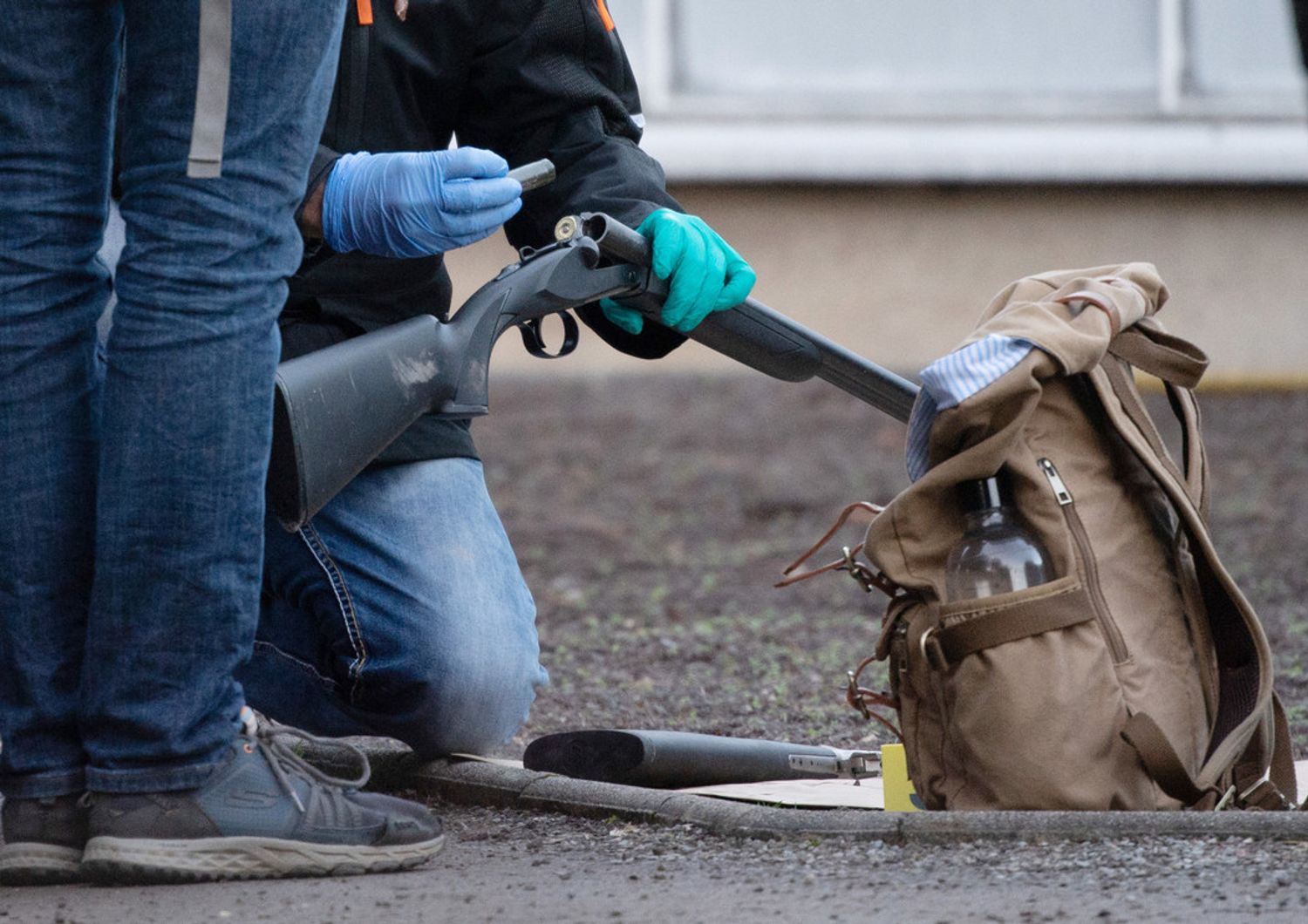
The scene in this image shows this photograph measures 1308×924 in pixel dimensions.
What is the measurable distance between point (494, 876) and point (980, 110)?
19.8 ft

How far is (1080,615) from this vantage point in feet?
6.77

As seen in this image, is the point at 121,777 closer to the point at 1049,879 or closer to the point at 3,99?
the point at 3,99

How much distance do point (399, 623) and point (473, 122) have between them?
80 centimetres

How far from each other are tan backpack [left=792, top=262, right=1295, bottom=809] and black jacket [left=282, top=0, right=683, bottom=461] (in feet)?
2.42

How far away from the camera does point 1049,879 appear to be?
1.85 m

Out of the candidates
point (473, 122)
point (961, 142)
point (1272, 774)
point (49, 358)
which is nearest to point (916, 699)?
point (1272, 774)

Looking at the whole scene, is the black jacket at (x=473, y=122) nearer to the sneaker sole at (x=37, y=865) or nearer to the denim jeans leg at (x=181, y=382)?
the denim jeans leg at (x=181, y=382)

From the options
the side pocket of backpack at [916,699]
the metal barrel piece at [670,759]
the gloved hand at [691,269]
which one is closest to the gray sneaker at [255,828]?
the metal barrel piece at [670,759]

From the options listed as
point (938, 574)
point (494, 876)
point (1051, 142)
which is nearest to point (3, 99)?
point (494, 876)

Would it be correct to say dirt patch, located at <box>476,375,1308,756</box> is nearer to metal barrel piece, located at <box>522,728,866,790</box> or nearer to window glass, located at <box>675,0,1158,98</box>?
metal barrel piece, located at <box>522,728,866,790</box>

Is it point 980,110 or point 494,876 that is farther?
point 980,110

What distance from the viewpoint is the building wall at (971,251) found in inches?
289

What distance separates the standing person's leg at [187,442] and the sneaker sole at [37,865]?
0.20 feet

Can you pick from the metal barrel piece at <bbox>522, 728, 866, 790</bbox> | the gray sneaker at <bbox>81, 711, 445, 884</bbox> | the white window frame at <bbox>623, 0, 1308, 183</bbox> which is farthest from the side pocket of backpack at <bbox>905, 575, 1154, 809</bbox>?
the white window frame at <bbox>623, 0, 1308, 183</bbox>
